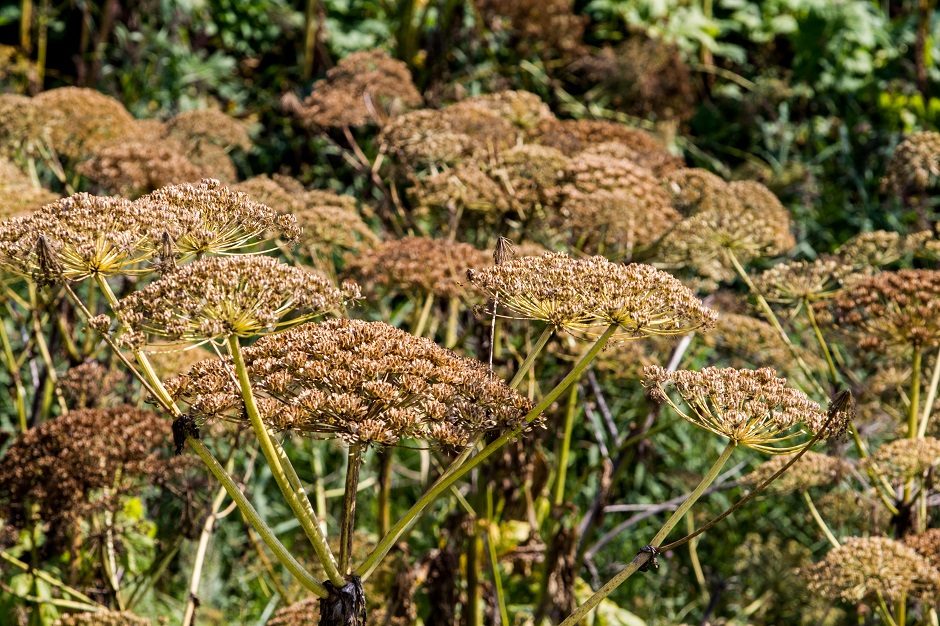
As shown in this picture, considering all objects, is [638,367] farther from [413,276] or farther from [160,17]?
[160,17]

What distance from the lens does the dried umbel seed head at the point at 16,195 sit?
457 cm

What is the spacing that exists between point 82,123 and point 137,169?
106 centimetres

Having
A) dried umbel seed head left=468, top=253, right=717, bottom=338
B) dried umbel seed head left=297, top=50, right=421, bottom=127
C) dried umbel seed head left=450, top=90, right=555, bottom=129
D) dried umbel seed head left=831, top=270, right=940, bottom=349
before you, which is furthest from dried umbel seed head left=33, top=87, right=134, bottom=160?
dried umbel seed head left=831, top=270, right=940, bottom=349

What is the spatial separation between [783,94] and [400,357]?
8.30m

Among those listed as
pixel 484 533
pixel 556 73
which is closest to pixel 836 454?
pixel 484 533

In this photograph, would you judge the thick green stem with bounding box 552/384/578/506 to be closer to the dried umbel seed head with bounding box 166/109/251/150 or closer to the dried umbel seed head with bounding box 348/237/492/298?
the dried umbel seed head with bounding box 348/237/492/298

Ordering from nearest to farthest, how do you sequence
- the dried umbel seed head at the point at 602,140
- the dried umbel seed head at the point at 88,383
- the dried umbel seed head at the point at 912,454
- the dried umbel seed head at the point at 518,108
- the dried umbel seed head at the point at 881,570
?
the dried umbel seed head at the point at 881,570
the dried umbel seed head at the point at 912,454
the dried umbel seed head at the point at 88,383
the dried umbel seed head at the point at 602,140
the dried umbel seed head at the point at 518,108

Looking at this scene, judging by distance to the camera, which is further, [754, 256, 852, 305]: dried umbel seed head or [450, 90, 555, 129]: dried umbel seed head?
[450, 90, 555, 129]: dried umbel seed head

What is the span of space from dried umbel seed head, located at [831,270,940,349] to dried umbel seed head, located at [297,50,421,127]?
8.92 feet

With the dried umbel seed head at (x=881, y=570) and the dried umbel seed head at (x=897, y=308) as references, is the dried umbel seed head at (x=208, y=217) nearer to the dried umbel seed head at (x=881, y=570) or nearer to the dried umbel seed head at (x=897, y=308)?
the dried umbel seed head at (x=881, y=570)

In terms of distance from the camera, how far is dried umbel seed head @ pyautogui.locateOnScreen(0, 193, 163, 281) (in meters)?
2.42

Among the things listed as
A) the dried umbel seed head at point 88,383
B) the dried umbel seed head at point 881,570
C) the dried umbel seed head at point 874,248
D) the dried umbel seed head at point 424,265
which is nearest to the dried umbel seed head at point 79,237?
the dried umbel seed head at point 424,265

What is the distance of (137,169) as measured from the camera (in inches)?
189

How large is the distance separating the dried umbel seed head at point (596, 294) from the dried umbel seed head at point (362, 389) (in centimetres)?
21
